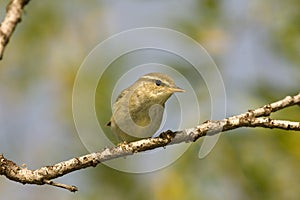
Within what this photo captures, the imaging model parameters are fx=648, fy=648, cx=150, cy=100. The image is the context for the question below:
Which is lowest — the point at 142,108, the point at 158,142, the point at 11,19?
the point at 11,19

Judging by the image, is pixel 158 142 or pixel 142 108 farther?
pixel 142 108

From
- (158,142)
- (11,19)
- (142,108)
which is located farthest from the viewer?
(142,108)

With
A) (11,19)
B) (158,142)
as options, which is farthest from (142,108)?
(11,19)

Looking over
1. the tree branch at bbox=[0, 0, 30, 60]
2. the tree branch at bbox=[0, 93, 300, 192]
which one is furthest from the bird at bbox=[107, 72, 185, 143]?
the tree branch at bbox=[0, 0, 30, 60]

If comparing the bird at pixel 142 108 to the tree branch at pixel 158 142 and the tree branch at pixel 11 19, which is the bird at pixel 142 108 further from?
the tree branch at pixel 11 19

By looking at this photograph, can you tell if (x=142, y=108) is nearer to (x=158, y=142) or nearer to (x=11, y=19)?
(x=158, y=142)

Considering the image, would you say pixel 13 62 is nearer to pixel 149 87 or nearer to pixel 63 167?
pixel 149 87

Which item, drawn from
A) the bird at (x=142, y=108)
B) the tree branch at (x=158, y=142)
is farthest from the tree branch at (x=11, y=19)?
the bird at (x=142, y=108)
